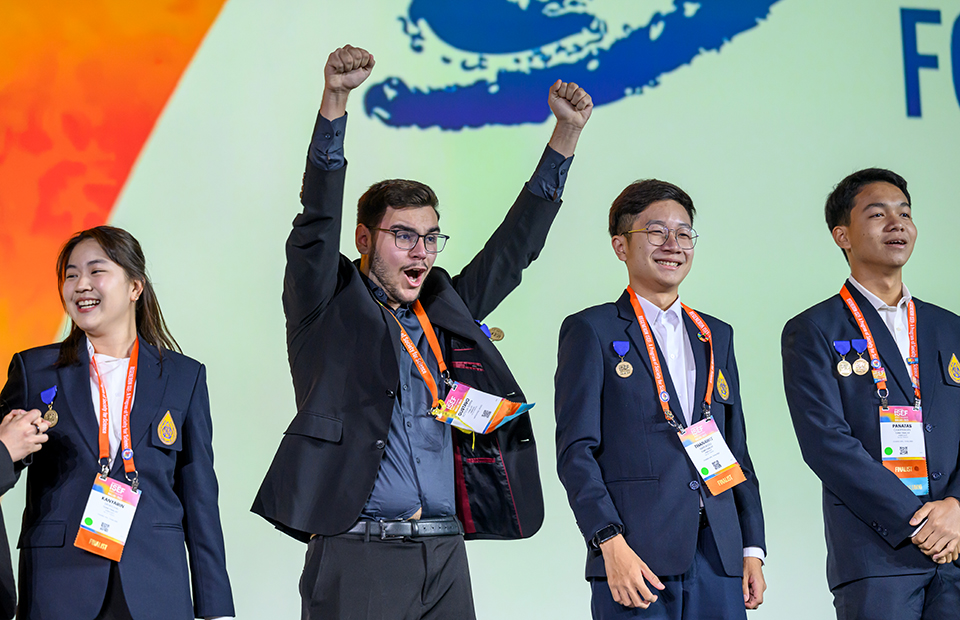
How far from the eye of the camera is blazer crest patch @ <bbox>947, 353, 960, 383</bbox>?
2910 mm

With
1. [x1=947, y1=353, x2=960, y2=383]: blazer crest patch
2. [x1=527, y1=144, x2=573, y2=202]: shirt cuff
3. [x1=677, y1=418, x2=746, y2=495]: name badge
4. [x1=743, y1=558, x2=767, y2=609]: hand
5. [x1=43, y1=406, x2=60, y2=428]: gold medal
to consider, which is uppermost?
[x1=527, y1=144, x2=573, y2=202]: shirt cuff

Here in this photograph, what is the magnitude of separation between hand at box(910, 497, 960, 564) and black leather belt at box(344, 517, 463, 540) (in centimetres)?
127

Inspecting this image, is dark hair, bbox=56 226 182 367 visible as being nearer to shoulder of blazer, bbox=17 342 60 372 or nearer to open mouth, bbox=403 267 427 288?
shoulder of blazer, bbox=17 342 60 372

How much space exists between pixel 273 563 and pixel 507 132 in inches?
83.3

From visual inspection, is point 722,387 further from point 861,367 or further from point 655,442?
point 861,367

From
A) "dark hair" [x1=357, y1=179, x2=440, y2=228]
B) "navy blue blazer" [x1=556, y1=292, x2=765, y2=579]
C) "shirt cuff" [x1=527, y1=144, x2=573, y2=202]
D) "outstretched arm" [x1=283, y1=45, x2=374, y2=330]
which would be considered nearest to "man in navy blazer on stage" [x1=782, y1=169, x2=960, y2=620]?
"navy blue blazer" [x1=556, y1=292, x2=765, y2=579]

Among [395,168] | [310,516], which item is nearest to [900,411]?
[310,516]

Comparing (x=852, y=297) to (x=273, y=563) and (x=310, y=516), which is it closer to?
(x=310, y=516)

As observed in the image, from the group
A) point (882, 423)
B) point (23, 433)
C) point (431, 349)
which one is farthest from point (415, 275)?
point (882, 423)

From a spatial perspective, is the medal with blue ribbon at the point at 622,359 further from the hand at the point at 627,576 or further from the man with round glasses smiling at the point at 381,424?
the hand at the point at 627,576

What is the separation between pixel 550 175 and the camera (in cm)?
286

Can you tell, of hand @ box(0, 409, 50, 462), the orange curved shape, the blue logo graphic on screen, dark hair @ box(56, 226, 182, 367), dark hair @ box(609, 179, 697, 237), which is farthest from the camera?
the blue logo graphic on screen

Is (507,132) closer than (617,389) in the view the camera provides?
No

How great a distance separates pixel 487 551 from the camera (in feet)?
13.9
